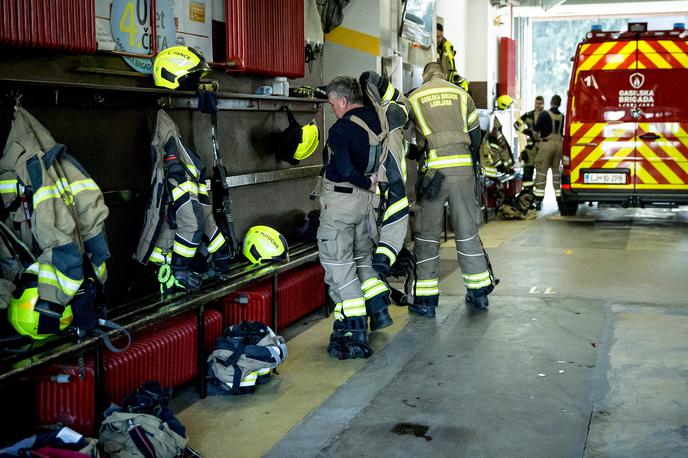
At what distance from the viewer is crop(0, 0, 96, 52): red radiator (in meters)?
4.14

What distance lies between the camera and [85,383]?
167 inches

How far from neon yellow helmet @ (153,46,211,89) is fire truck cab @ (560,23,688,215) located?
28.5 feet

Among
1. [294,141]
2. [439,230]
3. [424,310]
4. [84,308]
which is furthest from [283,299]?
[84,308]

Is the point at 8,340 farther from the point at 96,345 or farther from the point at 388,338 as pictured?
the point at 388,338

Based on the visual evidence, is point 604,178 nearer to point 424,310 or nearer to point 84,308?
point 424,310

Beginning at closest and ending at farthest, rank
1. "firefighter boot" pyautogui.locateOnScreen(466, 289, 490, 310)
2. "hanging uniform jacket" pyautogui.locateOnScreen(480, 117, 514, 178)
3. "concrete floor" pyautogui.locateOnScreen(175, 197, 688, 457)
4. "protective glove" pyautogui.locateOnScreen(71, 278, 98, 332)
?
"protective glove" pyautogui.locateOnScreen(71, 278, 98, 332)
"concrete floor" pyautogui.locateOnScreen(175, 197, 688, 457)
"firefighter boot" pyautogui.locateOnScreen(466, 289, 490, 310)
"hanging uniform jacket" pyautogui.locateOnScreen(480, 117, 514, 178)

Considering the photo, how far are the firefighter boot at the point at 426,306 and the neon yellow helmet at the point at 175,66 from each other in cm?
286

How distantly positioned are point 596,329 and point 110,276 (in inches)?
142

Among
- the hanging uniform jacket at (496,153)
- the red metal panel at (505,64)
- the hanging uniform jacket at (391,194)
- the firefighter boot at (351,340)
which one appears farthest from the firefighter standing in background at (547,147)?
the firefighter boot at (351,340)

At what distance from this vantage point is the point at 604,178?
42.1ft

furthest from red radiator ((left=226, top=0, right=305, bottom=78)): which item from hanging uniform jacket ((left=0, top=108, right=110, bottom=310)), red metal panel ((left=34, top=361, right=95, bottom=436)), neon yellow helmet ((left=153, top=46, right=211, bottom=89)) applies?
red metal panel ((left=34, top=361, right=95, bottom=436))

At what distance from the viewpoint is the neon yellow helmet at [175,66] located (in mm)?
5199

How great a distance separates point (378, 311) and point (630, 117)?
24.9ft

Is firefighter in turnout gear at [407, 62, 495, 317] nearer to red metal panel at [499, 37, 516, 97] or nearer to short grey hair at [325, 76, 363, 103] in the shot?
short grey hair at [325, 76, 363, 103]
